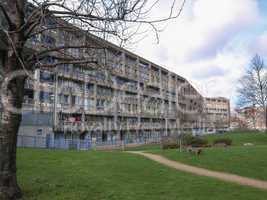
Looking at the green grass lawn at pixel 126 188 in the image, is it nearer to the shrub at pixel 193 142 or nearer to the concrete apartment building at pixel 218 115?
the shrub at pixel 193 142

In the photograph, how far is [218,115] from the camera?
4230 inches

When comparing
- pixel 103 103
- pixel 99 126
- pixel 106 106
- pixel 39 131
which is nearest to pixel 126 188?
pixel 39 131

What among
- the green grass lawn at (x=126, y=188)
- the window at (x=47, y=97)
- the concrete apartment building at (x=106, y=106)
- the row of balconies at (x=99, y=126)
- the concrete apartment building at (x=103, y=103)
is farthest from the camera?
the row of balconies at (x=99, y=126)

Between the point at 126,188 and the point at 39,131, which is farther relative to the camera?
the point at 39,131

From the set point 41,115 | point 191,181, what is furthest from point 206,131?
point 191,181

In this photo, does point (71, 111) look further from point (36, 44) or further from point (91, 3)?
point (91, 3)

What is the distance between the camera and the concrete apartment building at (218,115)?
99.8 metres

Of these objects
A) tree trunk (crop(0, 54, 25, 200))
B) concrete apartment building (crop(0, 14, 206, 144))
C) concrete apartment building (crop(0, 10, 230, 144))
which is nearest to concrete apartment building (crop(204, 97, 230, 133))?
concrete apartment building (crop(0, 10, 230, 144))

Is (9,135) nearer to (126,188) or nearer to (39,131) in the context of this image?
(126,188)

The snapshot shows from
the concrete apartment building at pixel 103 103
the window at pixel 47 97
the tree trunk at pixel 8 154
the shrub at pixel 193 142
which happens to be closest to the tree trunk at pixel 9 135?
the tree trunk at pixel 8 154

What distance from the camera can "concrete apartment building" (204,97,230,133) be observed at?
99769mm

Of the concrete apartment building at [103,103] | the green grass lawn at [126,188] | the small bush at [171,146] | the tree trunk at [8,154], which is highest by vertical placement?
the concrete apartment building at [103,103]

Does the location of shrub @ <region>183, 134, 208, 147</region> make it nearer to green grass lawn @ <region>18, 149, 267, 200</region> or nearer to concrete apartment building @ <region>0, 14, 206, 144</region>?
concrete apartment building @ <region>0, 14, 206, 144</region>

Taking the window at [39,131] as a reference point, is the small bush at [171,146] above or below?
below
